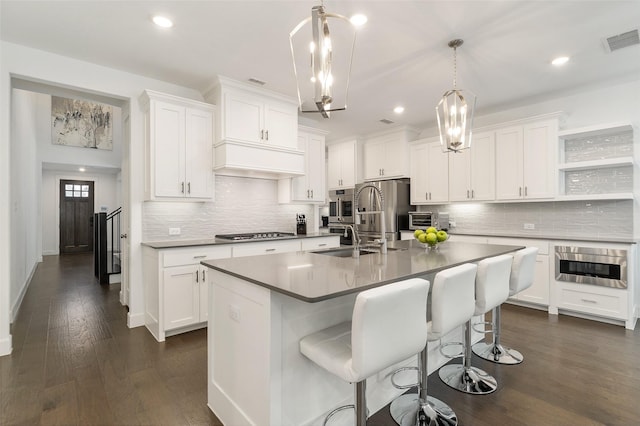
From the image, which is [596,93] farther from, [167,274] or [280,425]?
[167,274]

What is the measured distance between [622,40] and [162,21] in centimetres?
415

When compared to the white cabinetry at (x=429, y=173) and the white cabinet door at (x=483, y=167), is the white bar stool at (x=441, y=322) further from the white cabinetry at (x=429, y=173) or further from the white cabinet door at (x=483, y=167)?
the white cabinetry at (x=429, y=173)

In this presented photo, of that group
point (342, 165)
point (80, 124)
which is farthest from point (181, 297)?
point (80, 124)

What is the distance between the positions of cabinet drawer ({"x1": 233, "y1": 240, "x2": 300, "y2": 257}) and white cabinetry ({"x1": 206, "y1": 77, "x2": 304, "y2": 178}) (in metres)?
0.94

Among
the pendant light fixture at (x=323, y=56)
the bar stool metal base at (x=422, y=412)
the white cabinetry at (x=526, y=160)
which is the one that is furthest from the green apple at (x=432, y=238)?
the white cabinetry at (x=526, y=160)

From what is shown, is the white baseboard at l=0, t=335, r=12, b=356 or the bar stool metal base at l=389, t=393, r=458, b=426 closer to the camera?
the bar stool metal base at l=389, t=393, r=458, b=426

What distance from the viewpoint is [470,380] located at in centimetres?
226

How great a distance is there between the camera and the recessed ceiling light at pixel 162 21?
8.30ft

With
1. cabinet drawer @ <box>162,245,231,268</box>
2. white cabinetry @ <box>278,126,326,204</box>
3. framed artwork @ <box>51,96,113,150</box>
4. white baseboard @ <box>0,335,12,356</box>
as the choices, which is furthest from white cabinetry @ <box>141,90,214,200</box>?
framed artwork @ <box>51,96,113,150</box>

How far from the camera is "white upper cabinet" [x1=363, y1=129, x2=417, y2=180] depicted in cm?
574

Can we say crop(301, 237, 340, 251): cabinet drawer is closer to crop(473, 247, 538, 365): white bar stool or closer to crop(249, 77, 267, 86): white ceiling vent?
crop(249, 77, 267, 86): white ceiling vent

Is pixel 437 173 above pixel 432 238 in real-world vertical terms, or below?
above

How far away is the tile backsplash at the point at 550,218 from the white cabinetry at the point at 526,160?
0.41 metres

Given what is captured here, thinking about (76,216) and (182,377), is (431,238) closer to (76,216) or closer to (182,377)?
(182,377)
